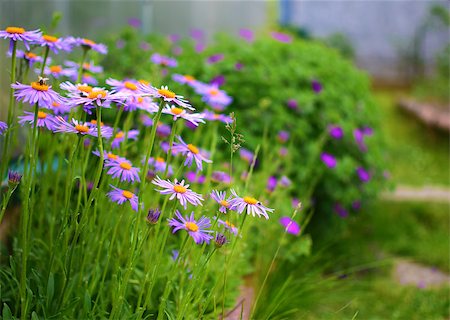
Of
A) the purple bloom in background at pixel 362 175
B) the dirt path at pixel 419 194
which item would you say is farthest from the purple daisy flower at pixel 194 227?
the dirt path at pixel 419 194

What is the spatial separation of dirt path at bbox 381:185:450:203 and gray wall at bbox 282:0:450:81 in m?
5.93

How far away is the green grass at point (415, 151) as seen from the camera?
209 inches

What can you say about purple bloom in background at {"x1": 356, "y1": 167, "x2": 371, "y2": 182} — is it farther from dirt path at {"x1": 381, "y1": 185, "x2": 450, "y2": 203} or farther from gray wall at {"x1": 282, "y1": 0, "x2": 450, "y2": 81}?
gray wall at {"x1": 282, "y1": 0, "x2": 450, "y2": 81}

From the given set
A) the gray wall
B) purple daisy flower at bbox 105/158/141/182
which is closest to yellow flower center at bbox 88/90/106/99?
purple daisy flower at bbox 105/158/141/182

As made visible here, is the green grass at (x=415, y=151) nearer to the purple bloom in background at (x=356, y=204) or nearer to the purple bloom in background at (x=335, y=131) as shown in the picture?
the purple bloom in background at (x=356, y=204)

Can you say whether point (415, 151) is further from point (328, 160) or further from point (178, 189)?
point (178, 189)

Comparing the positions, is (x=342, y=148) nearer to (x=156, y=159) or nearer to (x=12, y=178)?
(x=156, y=159)

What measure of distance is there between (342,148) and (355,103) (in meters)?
0.34

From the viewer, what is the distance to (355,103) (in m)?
3.44

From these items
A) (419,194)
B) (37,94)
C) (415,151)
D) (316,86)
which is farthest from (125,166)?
(415,151)

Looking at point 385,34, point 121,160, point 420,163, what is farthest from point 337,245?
point 385,34

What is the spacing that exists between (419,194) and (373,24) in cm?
704

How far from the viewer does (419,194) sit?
4.62 metres

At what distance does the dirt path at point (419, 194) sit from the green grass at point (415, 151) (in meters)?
0.15
